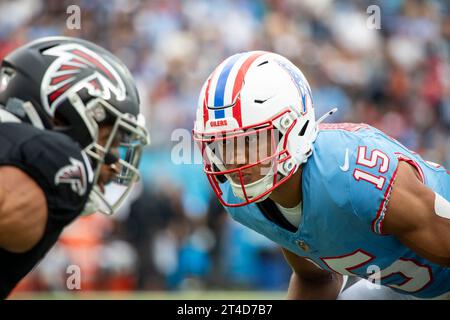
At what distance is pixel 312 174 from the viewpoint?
11.1 feet

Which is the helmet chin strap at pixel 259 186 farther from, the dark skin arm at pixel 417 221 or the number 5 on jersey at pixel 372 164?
the dark skin arm at pixel 417 221

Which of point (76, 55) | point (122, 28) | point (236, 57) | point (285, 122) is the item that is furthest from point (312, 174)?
point (122, 28)

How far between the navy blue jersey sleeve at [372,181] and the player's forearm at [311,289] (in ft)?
2.89

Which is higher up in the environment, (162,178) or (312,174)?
(312,174)

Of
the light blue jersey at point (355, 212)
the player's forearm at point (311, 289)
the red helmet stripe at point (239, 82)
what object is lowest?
the player's forearm at point (311, 289)

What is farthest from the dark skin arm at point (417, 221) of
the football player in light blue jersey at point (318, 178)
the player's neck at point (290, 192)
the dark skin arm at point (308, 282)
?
the dark skin arm at point (308, 282)

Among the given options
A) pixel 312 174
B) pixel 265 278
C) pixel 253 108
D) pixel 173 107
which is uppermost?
pixel 253 108

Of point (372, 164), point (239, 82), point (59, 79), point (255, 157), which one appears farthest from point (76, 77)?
point (372, 164)

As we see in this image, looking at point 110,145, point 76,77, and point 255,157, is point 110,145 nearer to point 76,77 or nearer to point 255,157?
point 76,77

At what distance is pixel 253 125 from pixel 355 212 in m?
0.52

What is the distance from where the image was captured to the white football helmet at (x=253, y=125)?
11.0ft

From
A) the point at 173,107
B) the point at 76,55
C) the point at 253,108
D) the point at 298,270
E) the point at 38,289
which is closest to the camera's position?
the point at 76,55

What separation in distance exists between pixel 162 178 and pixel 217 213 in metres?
0.67

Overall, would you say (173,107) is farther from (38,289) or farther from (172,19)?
(38,289)
